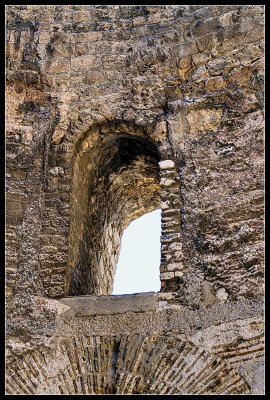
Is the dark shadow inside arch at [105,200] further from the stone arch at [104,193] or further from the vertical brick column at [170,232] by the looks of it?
the vertical brick column at [170,232]

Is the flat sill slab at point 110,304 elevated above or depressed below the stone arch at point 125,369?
above

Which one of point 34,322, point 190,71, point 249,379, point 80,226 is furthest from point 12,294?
point 190,71

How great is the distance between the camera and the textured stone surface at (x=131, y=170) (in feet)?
23.1

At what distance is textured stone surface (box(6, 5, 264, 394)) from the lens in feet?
23.1

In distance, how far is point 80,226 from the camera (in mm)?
8195

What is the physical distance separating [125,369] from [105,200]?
8.30 ft

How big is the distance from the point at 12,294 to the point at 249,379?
7.52ft

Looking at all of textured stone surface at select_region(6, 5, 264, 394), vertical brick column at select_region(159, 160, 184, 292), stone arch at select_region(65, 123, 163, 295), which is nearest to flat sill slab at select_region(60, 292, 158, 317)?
textured stone surface at select_region(6, 5, 264, 394)

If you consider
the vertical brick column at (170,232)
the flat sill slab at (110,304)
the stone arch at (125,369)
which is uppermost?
the vertical brick column at (170,232)

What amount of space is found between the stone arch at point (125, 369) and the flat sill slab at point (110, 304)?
258 millimetres

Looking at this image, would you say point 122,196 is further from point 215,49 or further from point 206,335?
point 206,335

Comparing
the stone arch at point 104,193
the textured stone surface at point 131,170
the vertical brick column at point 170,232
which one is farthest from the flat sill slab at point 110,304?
the stone arch at point 104,193

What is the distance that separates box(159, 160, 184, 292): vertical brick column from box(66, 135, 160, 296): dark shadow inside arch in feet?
1.32

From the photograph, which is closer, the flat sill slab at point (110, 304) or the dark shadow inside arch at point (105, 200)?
the flat sill slab at point (110, 304)
